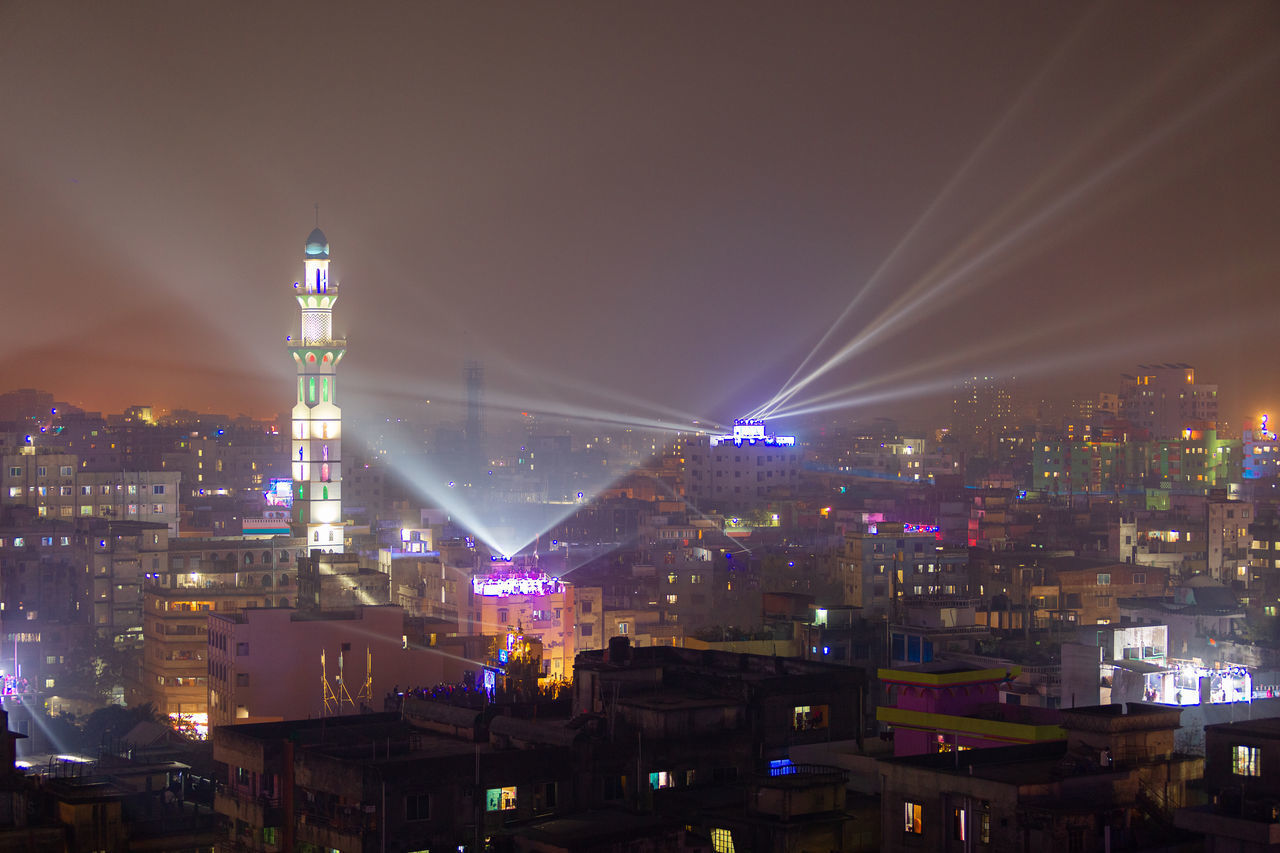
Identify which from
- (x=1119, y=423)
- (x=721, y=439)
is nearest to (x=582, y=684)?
(x=721, y=439)

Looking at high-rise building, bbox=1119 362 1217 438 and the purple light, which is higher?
high-rise building, bbox=1119 362 1217 438

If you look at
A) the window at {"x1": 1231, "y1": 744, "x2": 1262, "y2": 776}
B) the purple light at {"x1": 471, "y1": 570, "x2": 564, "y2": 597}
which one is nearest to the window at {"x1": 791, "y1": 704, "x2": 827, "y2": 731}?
the window at {"x1": 1231, "y1": 744, "x2": 1262, "y2": 776}

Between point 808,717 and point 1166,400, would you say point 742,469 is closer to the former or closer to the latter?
point 1166,400

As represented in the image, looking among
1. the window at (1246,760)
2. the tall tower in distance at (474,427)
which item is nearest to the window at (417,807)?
the window at (1246,760)

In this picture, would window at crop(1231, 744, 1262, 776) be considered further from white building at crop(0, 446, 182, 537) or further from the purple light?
white building at crop(0, 446, 182, 537)

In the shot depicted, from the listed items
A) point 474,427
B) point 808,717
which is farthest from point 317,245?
point 474,427

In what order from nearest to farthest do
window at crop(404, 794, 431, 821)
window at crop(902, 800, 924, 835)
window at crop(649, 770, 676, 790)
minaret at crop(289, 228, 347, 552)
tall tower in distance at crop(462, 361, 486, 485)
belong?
window at crop(902, 800, 924, 835) < window at crop(404, 794, 431, 821) < window at crop(649, 770, 676, 790) < minaret at crop(289, 228, 347, 552) < tall tower in distance at crop(462, 361, 486, 485)
